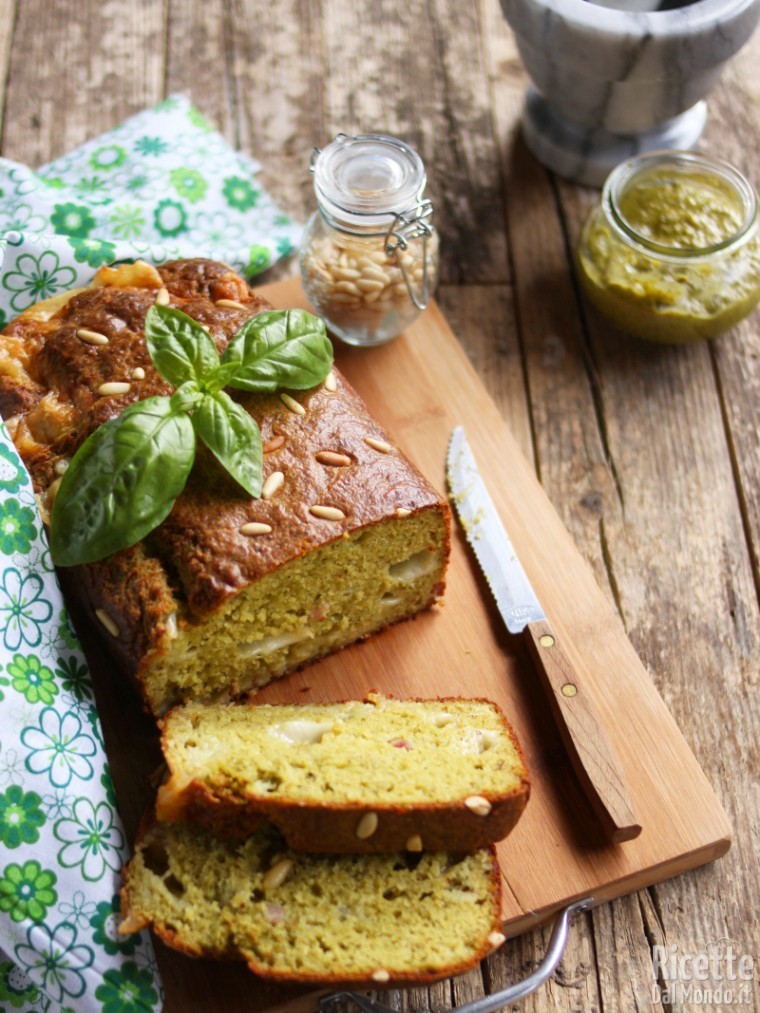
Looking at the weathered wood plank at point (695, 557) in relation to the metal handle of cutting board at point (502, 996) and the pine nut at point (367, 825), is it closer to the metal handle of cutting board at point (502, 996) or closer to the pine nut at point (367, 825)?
the metal handle of cutting board at point (502, 996)

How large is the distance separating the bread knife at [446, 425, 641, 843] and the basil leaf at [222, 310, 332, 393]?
2.34 feet

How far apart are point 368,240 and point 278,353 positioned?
2.63 feet

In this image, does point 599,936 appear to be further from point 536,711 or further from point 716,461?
point 716,461

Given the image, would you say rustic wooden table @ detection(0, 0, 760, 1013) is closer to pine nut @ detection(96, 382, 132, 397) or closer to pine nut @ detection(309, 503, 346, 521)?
pine nut @ detection(309, 503, 346, 521)

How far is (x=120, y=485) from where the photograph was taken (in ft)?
9.61

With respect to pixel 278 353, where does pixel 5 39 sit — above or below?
below

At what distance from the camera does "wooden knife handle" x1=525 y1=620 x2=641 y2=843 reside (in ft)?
9.96

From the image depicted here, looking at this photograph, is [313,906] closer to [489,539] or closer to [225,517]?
[225,517]

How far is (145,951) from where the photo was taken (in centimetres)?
284

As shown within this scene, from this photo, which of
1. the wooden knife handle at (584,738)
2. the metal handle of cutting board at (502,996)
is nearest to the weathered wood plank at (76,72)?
the wooden knife handle at (584,738)

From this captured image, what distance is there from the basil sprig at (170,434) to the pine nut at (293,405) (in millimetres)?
53

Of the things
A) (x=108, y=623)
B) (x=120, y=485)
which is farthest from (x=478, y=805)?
(x=120, y=485)

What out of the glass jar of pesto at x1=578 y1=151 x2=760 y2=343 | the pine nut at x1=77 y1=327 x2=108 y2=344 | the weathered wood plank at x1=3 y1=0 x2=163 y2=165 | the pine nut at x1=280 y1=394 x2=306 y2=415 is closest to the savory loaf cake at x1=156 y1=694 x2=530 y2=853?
the pine nut at x1=280 y1=394 x2=306 y2=415

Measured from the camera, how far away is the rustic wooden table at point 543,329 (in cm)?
321
